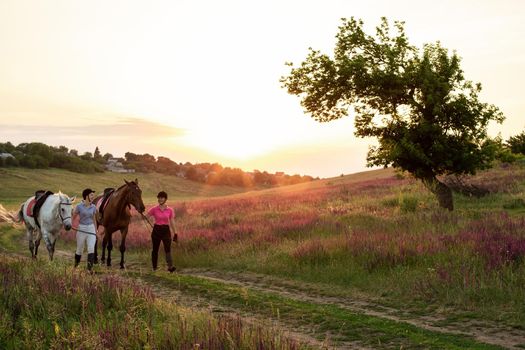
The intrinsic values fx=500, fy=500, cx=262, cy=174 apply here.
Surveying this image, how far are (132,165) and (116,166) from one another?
4.06m

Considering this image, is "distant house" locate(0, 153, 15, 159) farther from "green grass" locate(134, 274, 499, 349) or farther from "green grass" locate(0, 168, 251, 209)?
"green grass" locate(134, 274, 499, 349)

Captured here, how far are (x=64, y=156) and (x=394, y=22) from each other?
3648 inches

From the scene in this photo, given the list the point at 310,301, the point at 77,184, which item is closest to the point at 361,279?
the point at 310,301

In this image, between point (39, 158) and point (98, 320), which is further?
point (39, 158)

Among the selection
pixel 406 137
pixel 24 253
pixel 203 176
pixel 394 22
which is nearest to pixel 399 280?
pixel 406 137

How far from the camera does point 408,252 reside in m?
12.5

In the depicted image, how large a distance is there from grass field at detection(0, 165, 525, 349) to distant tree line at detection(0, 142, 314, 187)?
82.8 metres

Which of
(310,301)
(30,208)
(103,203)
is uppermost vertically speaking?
(103,203)

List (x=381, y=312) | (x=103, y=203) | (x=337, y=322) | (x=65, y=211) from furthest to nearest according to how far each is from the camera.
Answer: (x=103, y=203) → (x=65, y=211) → (x=381, y=312) → (x=337, y=322)

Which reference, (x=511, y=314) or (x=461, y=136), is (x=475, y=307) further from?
(x=461, y=136)

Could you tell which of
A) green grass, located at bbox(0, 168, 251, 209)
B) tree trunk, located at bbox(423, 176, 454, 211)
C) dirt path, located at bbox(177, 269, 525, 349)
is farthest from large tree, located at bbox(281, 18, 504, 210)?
green grass, located at bbox(0, 168, 251, 209)

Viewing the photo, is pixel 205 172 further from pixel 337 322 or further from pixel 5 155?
pixel 337 322

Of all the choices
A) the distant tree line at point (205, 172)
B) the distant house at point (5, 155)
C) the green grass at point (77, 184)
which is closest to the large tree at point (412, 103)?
the green grass at point (77, 184)

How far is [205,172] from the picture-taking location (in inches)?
5153
